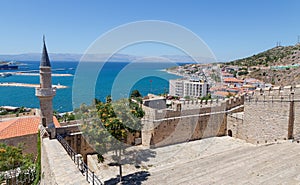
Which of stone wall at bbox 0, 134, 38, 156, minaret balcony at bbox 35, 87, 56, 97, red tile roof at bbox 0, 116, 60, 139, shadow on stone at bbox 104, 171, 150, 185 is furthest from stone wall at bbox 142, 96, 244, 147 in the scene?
Answer: red tile roof at bbox 0, 116, 60, 139

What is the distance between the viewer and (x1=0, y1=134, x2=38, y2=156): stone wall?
417 inches

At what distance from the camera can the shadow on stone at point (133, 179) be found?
6.91 m

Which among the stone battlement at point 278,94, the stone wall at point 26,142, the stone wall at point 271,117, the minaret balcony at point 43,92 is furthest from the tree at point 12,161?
the stone battlement at point 278,94

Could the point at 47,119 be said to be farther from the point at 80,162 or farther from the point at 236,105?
the point at 236,105

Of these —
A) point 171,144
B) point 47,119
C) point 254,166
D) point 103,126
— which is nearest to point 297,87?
point 254,166

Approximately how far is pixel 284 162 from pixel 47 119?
27.4ft

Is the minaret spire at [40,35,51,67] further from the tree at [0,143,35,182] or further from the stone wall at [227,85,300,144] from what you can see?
the stone wall at [227,85,300,144]

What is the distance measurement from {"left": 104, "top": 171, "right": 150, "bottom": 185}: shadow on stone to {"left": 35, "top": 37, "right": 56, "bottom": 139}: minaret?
2782 mm

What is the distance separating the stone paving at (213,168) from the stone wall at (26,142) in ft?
17.2

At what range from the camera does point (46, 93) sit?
7316 millimetres

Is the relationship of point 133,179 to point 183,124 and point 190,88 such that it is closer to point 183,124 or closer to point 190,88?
point 183,124

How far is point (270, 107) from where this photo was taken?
9.88 metres

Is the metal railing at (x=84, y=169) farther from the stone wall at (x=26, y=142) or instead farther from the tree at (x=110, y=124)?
the stone wall at (x=26, y=142)

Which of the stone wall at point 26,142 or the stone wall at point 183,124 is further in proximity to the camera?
the stone wall at point 26,142
